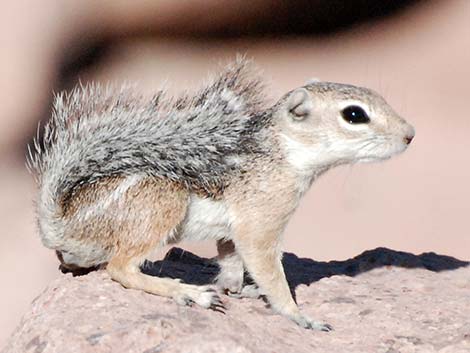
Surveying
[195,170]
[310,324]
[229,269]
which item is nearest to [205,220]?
[195,170]

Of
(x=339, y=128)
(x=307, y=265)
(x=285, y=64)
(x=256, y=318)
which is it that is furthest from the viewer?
(x=285, y=64)

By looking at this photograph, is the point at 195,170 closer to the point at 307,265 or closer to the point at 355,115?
the point at 355,115

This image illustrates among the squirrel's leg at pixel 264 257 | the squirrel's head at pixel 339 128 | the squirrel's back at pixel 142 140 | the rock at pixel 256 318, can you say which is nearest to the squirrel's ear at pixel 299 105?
the squirrel's head at pixel 339 128

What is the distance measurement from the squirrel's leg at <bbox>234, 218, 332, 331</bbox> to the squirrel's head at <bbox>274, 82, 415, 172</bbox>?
1.16 ft

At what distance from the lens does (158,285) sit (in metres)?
5.46

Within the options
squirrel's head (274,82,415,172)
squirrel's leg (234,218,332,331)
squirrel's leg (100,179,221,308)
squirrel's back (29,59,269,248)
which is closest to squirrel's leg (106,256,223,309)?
squirrel's leg (100,179,221,308)

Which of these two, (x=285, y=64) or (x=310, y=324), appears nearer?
(x=310, y=324)

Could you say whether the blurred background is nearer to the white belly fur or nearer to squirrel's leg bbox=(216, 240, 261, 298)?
squirrel's leg bbox=(216, 240, 261, 298)

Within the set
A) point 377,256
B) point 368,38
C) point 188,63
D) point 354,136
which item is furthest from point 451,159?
point 354,136

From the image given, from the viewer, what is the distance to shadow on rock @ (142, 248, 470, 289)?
6.12 m

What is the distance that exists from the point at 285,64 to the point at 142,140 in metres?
4.24

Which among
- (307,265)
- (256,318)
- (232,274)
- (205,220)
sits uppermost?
(307,265)

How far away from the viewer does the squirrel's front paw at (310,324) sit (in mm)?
5391

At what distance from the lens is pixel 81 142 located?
5648 mm
